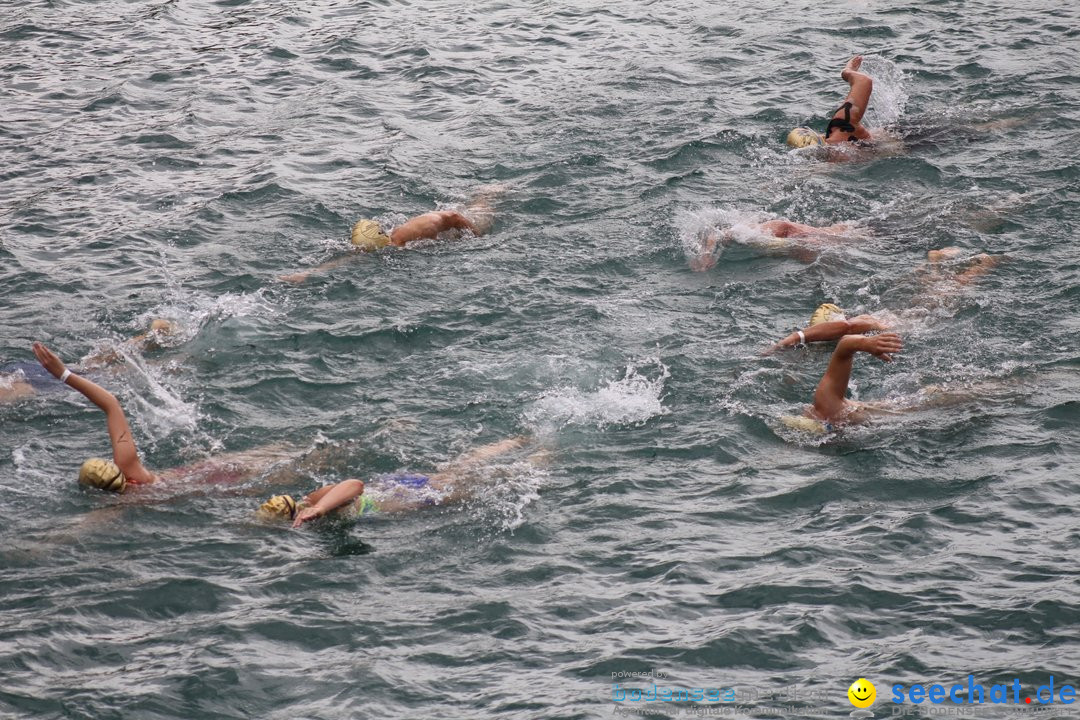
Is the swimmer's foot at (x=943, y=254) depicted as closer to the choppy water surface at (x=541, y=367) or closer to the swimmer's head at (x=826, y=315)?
the choppy water surface at (x=541, y=367)

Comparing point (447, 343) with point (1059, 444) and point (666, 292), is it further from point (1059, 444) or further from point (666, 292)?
point (1059, 444)

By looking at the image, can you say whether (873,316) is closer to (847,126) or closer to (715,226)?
(715,226)

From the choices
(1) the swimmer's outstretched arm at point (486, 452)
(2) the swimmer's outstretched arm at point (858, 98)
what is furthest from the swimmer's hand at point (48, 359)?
(2) the swimmer's outstretched arm at point (858, 98)

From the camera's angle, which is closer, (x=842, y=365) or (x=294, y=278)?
(x=842, y=365)

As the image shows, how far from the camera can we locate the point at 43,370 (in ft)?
38.7

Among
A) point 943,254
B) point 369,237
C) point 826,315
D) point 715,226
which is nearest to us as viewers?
point 826,315

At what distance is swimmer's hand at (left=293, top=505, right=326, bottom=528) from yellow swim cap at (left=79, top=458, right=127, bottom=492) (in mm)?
1786

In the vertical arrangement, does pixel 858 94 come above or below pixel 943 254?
above

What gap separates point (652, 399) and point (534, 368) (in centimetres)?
133

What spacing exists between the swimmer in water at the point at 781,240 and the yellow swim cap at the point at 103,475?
277 inches

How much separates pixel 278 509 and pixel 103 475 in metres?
1.66

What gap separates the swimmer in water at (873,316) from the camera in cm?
1159

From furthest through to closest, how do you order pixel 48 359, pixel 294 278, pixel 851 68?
pixel 851 68, pixel 294 278, pixel 48 359

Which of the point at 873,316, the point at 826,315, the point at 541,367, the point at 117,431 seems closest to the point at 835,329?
the point at 826,315
